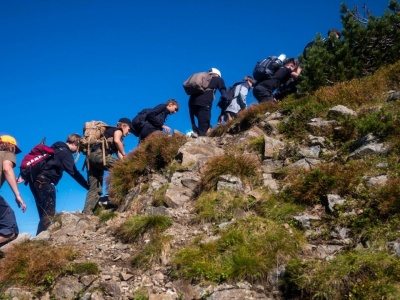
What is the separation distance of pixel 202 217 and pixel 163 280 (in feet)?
6.23

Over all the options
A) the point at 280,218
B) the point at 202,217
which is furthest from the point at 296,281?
the point at 202,217

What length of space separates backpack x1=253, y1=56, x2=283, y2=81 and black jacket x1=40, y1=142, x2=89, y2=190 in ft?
24.0

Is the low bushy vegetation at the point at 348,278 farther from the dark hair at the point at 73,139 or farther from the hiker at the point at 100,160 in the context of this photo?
the dark hair at the point at 73,139

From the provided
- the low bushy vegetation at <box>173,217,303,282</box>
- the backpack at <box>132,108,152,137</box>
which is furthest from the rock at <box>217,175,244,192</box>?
the backpack at <box>132,108,152,137</box>

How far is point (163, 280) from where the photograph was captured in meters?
6.77

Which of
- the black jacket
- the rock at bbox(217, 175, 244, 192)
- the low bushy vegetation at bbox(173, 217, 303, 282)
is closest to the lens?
the low bushy vegetation at bbox(173, 217, 303, 282)

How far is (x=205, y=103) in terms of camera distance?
13.5m

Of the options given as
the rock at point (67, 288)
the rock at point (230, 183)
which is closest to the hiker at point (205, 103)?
the rock at point (230, 183)

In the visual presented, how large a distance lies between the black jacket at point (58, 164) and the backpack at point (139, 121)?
8.93 ft

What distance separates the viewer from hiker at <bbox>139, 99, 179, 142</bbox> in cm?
1282

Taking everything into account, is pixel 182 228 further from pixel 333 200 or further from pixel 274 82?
pixel 274 82

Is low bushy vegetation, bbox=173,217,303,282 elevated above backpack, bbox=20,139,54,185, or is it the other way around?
backpack, bbox=20,139,54,185

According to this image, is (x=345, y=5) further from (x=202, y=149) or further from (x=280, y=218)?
(x=280, y=218)

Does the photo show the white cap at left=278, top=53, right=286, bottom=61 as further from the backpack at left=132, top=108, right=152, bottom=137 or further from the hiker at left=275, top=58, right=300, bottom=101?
the backpack at left=132, top=108, right=152, bottom=137
